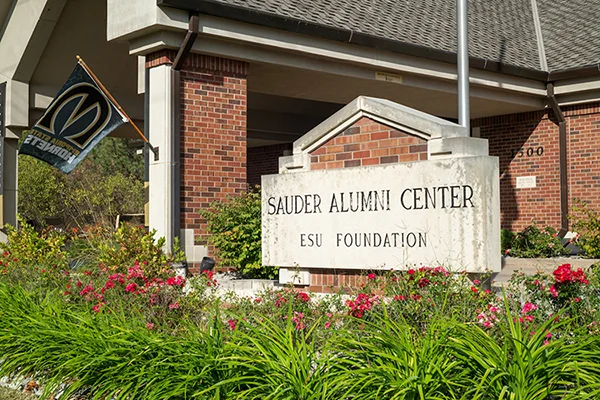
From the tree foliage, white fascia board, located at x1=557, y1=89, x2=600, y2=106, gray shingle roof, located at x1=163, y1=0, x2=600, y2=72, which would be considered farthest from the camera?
the tree foliage

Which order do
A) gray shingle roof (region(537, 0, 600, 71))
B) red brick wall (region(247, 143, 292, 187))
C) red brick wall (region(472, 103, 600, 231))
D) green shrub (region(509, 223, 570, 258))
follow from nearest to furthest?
green shrub (region(509, 223, 570, 258))
red brick wall (region(472, 103, 600, 231))
gray shingle roof (region(537, 0, 600, 71))
red brick wall (region(247, 143, 292, 187))

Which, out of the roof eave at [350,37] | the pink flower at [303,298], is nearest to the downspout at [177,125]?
the roof eave at [350,37]

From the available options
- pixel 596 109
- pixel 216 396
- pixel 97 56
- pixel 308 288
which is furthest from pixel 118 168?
pixel 216 396

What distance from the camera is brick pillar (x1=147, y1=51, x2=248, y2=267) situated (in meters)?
11.4

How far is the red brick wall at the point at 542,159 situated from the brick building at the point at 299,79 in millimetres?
29

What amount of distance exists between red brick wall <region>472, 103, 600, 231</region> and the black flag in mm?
10051

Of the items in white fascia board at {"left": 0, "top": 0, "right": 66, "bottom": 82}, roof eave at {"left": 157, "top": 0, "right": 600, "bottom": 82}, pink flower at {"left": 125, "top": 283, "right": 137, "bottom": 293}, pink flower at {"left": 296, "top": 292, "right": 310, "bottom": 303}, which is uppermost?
white fascia board at {"left": 0, "top": 0, "right": 66, "bottom": 82}

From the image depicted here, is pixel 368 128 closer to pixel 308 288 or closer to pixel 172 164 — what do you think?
pixel 308 288

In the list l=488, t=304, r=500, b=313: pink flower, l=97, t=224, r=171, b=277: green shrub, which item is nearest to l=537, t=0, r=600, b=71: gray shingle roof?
l=97, t=224, r=171, b=277: green shrub

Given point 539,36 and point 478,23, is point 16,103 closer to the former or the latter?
point 478,23

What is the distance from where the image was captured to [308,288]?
8.06 metres

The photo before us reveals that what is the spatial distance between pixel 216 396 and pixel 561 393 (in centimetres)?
178

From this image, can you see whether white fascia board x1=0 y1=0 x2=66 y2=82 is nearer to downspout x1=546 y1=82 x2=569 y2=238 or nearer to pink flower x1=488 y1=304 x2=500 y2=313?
downspout x1=546 y1=82 x2=569 y2=238

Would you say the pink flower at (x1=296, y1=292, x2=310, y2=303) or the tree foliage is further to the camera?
the tree foliage
